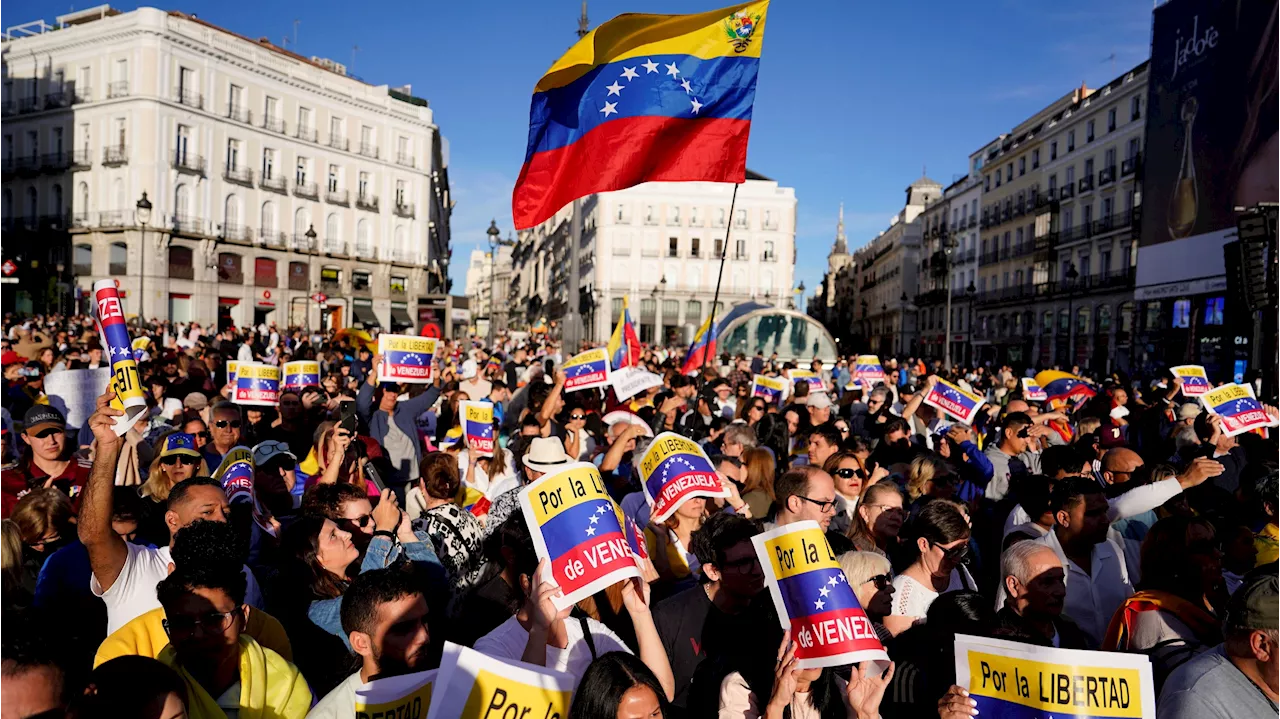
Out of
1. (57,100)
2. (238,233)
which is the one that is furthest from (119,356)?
(57,100)

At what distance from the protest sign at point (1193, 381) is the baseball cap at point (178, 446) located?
10595mm

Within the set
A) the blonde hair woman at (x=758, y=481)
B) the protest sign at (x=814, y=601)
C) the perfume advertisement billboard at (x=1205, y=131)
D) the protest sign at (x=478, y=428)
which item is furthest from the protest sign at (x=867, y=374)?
the perfume advertisement billboard at (x=1205, y=131)

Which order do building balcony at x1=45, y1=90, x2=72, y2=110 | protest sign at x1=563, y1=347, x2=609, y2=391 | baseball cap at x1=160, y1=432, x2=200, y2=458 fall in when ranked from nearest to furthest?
1. baseball cap at x1=160, y1=432, x2=200, y2=458
2. protest sign at x1=563, y1=347, x2=609, y2=391
3. building balcony at x1=45, y1=90, x2=72, y2=110

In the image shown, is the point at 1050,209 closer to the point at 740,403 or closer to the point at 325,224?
the point at 325,224

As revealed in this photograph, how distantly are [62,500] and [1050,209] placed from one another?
5734 cm

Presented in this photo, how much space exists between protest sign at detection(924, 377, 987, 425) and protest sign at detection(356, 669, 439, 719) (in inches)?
260

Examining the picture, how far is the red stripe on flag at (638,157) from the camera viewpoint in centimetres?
760

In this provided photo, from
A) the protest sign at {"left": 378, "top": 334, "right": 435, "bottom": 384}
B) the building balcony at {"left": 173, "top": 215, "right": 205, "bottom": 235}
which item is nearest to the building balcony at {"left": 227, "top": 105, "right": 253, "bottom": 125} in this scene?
the building balcony at {"left": 173, "top": 215, "right": 205, "bottom": 235}

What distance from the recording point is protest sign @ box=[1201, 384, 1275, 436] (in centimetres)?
766

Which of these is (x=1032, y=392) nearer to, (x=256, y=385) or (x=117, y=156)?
(x=256, y=385)

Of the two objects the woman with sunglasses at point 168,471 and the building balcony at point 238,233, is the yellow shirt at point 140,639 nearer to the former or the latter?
the woman with sunglasses at point 168,471

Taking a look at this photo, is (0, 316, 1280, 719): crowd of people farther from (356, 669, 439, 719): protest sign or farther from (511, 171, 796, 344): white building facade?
(511, 171, 796, 344): white building facade

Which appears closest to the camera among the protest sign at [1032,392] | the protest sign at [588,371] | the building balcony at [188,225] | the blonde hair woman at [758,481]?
the blonde hair woman at [758,481]

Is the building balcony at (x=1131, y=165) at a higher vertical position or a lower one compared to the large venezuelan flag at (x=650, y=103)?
higher
